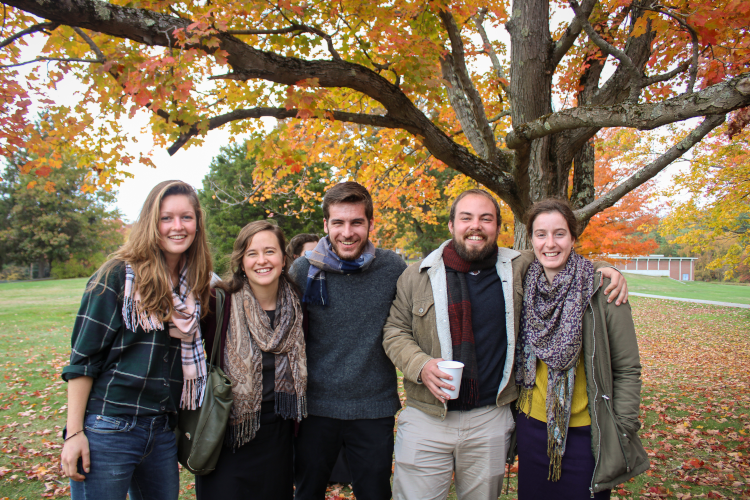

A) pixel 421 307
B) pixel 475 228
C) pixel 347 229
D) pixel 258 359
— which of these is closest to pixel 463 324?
pixel 421 307

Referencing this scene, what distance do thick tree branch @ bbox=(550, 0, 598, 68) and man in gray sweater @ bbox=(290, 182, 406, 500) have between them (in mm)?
3170

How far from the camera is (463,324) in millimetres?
2469

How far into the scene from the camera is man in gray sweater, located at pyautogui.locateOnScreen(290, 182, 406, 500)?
8.39 ft

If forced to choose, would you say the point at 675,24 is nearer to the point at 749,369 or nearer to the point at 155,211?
the point at 155,211

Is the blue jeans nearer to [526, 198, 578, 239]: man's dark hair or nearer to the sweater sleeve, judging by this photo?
the sweater sleeve

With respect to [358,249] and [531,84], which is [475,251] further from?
[531,84]

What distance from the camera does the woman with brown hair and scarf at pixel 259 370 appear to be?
7.56ft

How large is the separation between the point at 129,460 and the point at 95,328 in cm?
65

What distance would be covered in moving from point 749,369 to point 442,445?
10.5 m

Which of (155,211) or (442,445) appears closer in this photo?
(155,211)

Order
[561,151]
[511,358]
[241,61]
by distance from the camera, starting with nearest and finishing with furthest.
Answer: [511,358] → [241,61] → [561,151]

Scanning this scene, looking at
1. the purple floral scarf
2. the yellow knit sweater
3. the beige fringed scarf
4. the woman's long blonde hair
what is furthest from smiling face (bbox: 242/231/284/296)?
the yellow knit sweater

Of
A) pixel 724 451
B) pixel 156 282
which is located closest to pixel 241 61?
pixel 156 282

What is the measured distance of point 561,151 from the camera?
15.9 feet
